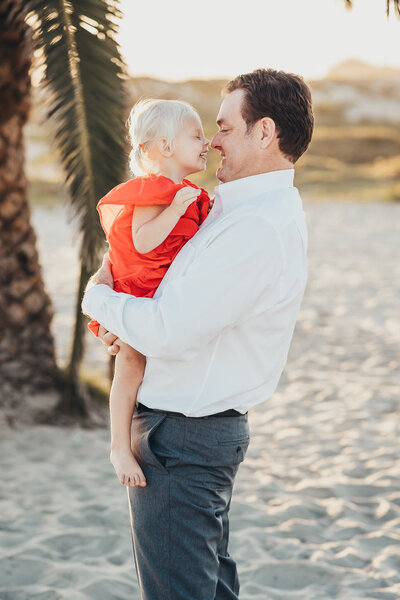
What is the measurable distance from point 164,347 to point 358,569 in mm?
2321

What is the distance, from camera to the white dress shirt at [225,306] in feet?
6.09

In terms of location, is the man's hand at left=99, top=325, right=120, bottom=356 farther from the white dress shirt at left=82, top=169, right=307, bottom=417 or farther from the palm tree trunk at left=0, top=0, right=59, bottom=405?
the palm tree trunk at left=0, top=0, right=59, bottom=405

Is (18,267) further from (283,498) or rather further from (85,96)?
(283,498)

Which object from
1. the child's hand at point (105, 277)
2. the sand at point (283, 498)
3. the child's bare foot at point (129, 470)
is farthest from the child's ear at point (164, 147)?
the sand at point (283, 498)

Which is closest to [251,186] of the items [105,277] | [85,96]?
[105,277]

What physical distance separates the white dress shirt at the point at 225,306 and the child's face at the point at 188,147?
0.19m

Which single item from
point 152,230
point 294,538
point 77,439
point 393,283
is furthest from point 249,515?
point 393,283

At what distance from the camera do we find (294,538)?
4.01 metres

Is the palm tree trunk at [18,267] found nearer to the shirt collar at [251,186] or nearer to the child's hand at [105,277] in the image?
Result: the child's hand at [105,277]

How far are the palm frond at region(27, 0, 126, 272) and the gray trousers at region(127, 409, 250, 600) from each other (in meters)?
2.32

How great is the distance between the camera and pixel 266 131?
201cm

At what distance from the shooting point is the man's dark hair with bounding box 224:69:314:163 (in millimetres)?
1977

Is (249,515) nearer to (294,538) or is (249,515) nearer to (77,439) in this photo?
(294,538)

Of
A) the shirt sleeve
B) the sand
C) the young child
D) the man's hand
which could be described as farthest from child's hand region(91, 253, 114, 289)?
the sand
